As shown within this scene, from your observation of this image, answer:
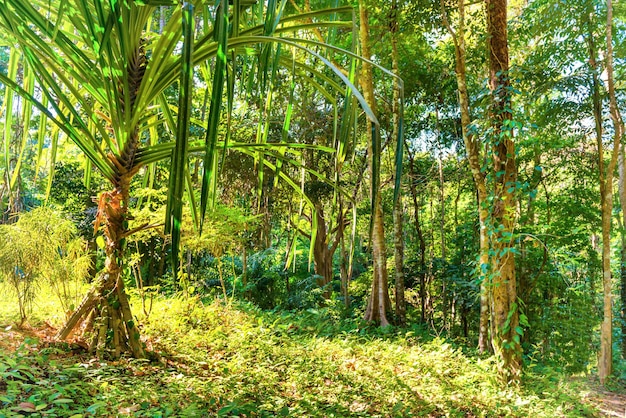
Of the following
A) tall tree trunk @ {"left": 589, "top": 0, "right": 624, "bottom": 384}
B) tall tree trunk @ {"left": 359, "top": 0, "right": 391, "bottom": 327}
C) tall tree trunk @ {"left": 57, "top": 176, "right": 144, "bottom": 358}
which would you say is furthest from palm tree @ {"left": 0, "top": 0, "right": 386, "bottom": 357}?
tall tree trunk @ {"left": 589, "top": 0, "right": 624, "bottom": 384}

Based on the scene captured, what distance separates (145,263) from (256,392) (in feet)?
16.3

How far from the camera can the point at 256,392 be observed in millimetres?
1938

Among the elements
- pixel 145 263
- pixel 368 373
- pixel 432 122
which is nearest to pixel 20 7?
pixel 368 373

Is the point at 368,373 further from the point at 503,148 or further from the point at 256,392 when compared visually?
the point at 503,148

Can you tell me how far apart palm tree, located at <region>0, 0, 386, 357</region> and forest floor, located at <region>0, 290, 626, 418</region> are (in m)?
0.27

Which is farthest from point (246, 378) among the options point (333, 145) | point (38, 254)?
point (333, 145)

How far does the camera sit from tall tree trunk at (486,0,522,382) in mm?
3041

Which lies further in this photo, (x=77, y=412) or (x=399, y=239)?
(x=399, y=239)

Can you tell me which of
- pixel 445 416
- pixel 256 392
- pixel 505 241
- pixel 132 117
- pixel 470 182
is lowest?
pixel 445 416

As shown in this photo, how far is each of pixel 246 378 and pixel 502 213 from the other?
2257 millimetres

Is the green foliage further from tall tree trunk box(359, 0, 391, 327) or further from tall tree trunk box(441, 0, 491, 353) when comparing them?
tall tree trunk box(359, 0, 391, 327)

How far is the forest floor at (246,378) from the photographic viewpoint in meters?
1.41

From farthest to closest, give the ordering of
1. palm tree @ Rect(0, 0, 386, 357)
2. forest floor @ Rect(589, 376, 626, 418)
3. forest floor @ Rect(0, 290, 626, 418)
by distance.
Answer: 1. forest floor @ Rect(589, 376, 626, 418)
2. forest floor @ Rect(0, 290, 626, 418)
3. palm tree @ Rect(0, 0, 386, 357)

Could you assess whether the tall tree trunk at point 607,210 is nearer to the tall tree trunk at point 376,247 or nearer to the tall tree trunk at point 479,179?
the tall tree trunk at point 479,179
